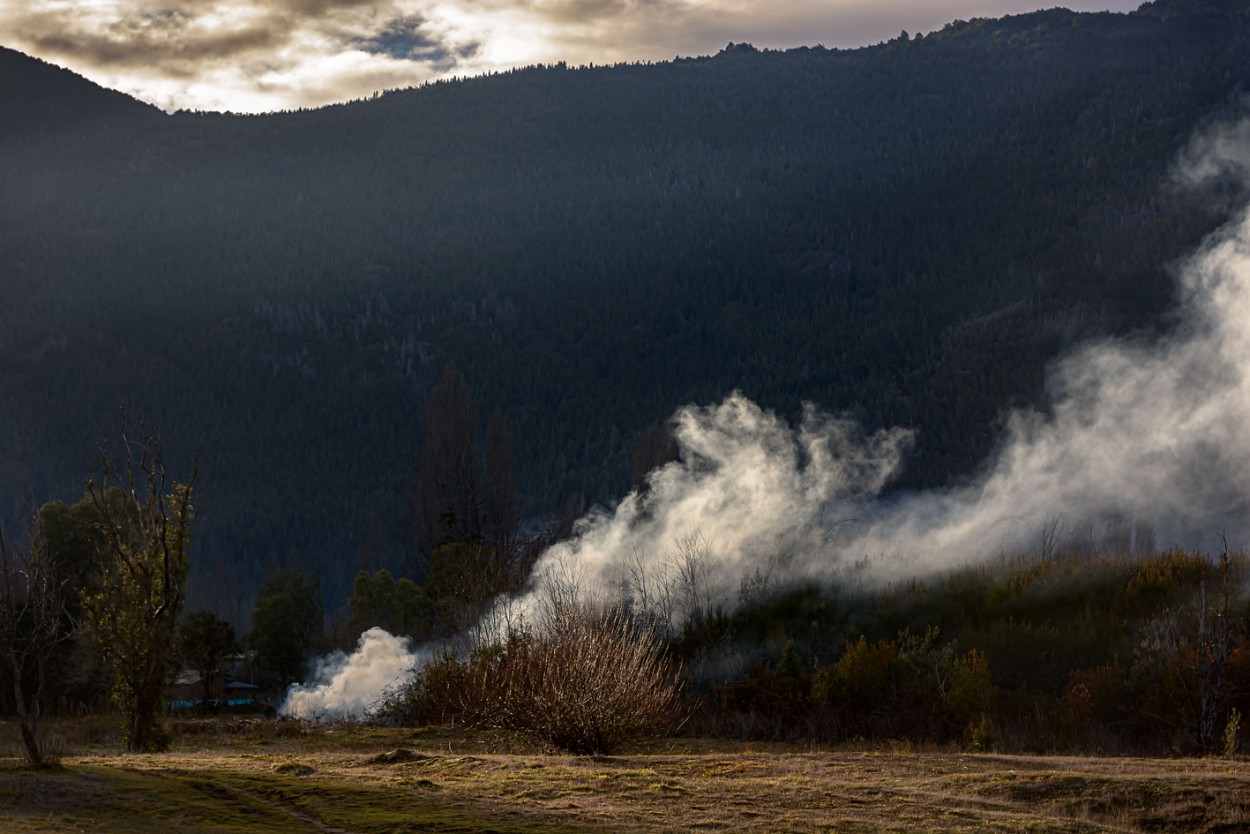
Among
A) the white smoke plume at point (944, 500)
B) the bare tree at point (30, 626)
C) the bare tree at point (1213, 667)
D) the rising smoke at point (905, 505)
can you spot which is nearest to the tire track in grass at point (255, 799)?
the bare tree at point (30, 626)

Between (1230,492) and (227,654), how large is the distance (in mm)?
42223

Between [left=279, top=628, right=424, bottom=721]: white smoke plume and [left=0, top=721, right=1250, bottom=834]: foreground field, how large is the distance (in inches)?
839

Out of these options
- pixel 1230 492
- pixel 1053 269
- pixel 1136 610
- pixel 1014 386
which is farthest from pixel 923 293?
pixel 1136 610

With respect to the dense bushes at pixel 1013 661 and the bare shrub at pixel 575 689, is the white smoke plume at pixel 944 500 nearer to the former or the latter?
the dense bushes at pixel 1013 661

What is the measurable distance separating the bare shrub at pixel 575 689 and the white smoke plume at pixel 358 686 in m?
12.0

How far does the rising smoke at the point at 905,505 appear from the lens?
4328 centimetres

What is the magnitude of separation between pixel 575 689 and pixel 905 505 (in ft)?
144

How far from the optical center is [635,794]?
18.5 m

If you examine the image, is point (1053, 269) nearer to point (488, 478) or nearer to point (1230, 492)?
point (488, 478)

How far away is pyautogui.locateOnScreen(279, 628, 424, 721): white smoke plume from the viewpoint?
4462 centimetres

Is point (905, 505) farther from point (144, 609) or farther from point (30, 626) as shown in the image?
point (144, 609)

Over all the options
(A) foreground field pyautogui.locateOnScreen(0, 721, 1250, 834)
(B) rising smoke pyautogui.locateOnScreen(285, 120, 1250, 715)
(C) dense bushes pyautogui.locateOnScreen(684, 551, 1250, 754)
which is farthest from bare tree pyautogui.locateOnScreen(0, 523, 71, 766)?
(C) dense bushes pyautogui.locateOnScreen(684, 551, 1250, 754)

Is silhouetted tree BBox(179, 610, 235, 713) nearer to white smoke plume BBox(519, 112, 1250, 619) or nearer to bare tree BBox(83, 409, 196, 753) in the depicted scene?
white smoke plume BBox(519, 112, 1250, 619)

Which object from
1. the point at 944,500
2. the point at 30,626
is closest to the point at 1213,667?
the point at 30,626
